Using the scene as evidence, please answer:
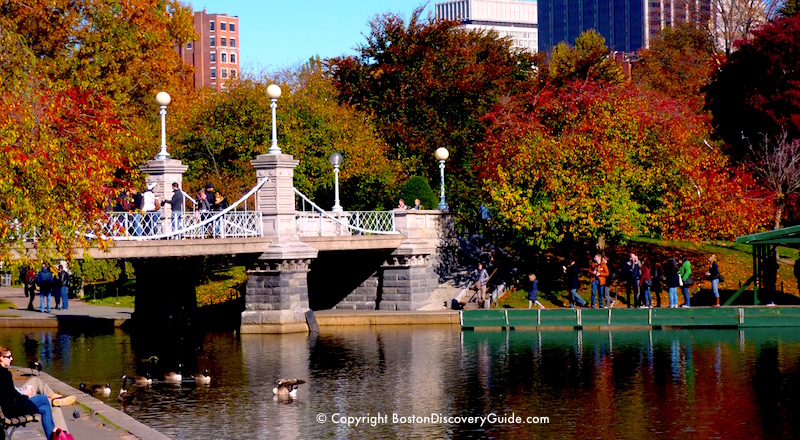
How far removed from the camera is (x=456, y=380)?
89.9 feet

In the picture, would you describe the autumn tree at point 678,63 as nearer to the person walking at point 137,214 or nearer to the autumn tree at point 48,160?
the person walking at point 137,214

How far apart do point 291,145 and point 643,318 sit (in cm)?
1999

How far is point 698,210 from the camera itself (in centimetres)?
4453

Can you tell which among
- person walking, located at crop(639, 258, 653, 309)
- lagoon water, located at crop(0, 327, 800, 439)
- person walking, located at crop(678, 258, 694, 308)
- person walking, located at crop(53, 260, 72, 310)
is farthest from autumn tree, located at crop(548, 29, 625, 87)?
lagoon water, located at crop(0, 327, 800, 439)

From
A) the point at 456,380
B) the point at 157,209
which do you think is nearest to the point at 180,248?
the point at 157,209

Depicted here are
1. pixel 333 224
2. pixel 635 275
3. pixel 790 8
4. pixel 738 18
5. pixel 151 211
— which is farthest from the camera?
pixel 738 18

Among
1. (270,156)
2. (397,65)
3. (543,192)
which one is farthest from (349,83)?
(270,156)

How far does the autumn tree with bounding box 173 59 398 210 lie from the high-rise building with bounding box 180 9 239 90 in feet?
349

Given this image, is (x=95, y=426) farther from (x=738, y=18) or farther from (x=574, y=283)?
(x=738, y=18)

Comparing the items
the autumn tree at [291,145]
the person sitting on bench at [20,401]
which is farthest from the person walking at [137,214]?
the person sitting on bench at [20,401]

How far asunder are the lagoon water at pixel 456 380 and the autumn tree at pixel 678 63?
4022cm

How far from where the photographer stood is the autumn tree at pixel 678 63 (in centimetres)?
7850

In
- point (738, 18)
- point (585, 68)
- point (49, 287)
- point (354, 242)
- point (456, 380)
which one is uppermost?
point (738, 18)

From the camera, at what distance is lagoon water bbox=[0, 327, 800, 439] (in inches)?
849
